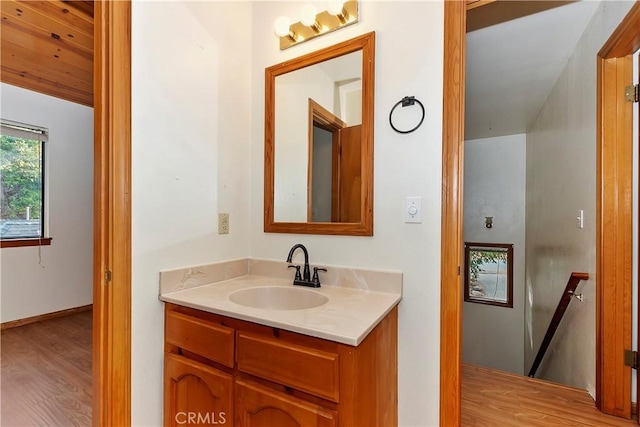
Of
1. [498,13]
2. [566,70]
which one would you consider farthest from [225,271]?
[566,70]

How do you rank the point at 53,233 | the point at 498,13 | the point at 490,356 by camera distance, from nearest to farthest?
the point at 498,13
the point at 53,233
the point at 490,356

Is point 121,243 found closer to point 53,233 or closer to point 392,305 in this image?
point 392,305

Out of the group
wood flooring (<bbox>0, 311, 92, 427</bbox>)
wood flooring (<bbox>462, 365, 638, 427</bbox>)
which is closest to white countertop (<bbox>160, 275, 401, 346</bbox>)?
wood flooring (<bbox>462, 365, 638, 427</bbox>)

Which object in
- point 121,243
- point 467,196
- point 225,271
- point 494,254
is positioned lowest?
point 494,254

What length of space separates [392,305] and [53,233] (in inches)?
152

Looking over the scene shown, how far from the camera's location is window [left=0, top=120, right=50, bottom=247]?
115 inches

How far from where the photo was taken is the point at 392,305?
3.91 feet

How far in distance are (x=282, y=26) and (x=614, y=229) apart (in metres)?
2.07

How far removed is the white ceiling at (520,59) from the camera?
185 cm

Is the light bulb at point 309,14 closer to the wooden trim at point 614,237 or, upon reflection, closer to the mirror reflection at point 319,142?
the mirror reflection at point 319,142

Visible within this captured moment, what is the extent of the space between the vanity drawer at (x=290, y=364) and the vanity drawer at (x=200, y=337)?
0.19 feet

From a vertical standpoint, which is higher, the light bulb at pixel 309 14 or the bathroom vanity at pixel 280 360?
the light bulb at pixel 309 14

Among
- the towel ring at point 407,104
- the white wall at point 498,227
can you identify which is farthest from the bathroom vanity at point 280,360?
the white wall at point 498,227

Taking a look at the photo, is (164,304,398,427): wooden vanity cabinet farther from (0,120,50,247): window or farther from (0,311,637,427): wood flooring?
(0,120,50,247): window
